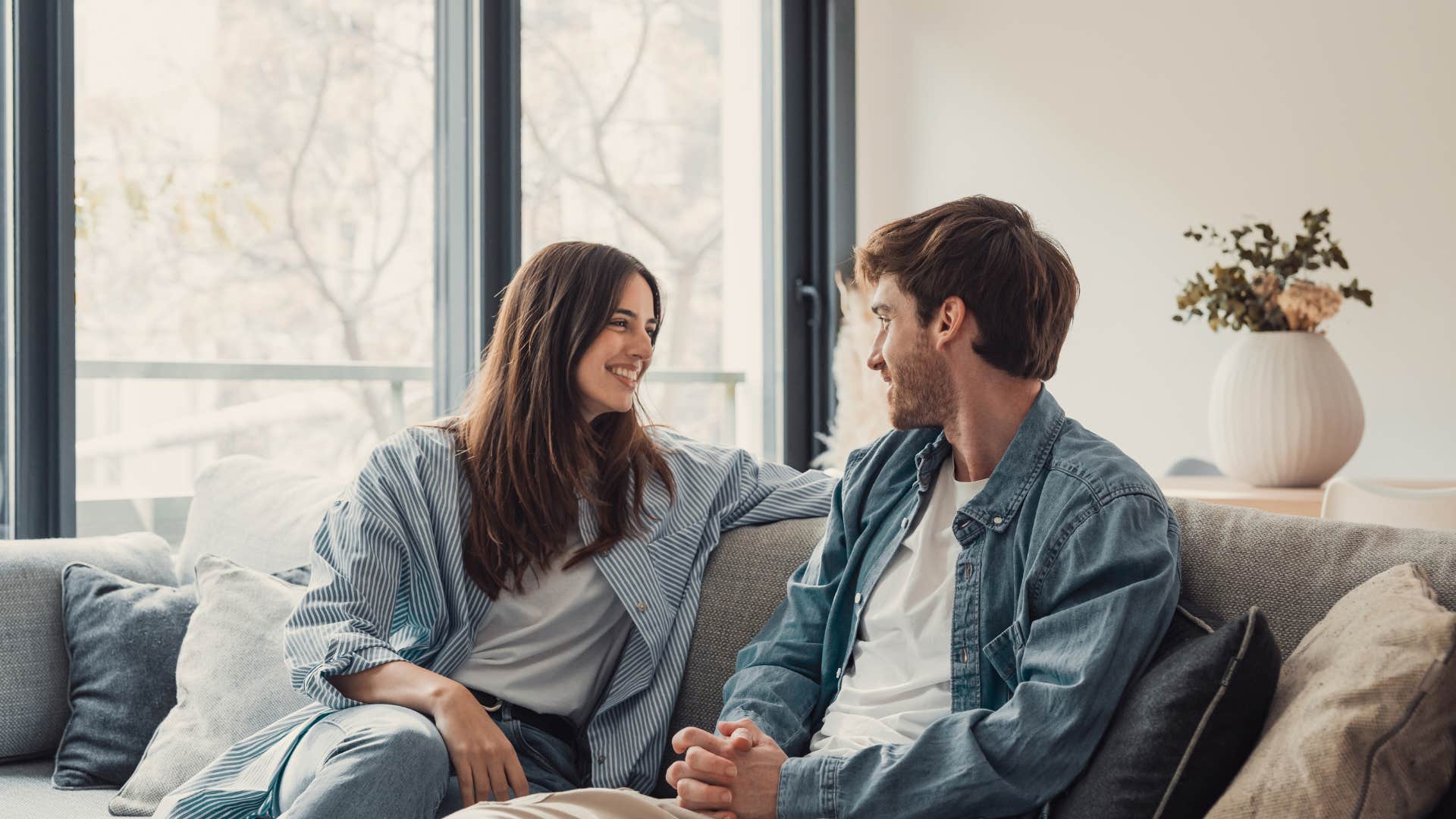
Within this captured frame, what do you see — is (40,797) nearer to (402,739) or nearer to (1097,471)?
(402,739)

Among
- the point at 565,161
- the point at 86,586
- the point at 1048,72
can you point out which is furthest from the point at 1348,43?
the point at 86,586

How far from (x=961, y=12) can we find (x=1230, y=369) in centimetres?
188

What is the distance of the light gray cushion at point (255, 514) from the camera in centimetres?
243

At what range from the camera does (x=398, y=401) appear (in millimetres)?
3496

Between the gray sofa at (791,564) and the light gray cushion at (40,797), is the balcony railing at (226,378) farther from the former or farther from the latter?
the light gray cushion at (40,797)

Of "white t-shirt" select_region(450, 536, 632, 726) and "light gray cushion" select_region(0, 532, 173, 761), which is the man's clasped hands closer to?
"white t-shirt" select_region(450, 536, 632, 726)

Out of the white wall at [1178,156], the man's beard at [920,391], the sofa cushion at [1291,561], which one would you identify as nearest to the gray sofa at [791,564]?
the sofa cushion at [1291,561]

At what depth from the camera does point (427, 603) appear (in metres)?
1.86

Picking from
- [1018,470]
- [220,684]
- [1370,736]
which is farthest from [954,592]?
[220,684]

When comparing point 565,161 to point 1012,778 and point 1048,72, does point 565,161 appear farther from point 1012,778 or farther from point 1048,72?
point 1012,778

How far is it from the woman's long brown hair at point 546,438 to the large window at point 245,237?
130 cm

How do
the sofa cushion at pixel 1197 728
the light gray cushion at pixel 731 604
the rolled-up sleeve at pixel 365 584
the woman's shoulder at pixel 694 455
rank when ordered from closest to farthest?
the sofa cushion at pixel 1197 728
the rolled-up sleeve at pixel 365 584
the light gray cushion at pixel 731 604
the woman's shoulder at pixel 694 455

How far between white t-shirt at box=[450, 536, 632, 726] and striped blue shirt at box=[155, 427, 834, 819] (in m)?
0.02

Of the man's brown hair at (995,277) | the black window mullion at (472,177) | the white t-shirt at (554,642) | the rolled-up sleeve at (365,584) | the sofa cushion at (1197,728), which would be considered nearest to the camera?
the sofa cushion at (1197,728)
